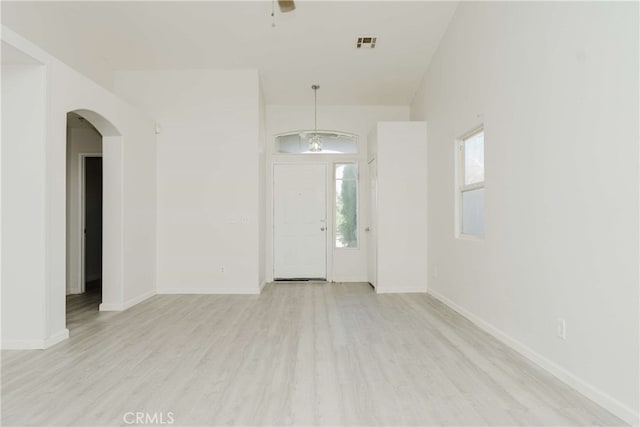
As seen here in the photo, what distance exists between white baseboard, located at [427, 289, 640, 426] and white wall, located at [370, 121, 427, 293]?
177cm

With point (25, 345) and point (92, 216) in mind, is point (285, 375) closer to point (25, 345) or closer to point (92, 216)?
point (25, 345)

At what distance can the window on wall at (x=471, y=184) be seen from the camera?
3.87 meters

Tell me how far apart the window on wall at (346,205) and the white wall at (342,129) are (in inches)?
3.9

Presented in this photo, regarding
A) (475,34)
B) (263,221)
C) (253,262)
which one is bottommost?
(253,262)

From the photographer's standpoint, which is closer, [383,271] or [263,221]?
[383,271]

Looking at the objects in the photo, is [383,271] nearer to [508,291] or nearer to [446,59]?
[508,291]

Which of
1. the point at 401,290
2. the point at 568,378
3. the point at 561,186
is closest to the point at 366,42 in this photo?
the point at 561,186

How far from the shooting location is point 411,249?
5.45 m

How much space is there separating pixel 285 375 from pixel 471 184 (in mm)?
2857

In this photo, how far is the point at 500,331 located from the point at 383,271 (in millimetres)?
2286

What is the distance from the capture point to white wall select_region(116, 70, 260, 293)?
5.35 metres

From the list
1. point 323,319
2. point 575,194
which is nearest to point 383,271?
point 323,319

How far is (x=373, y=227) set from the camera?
230 inches

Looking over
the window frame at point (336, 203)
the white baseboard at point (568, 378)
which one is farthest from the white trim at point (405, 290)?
the white baseboard at point (568, 378)
